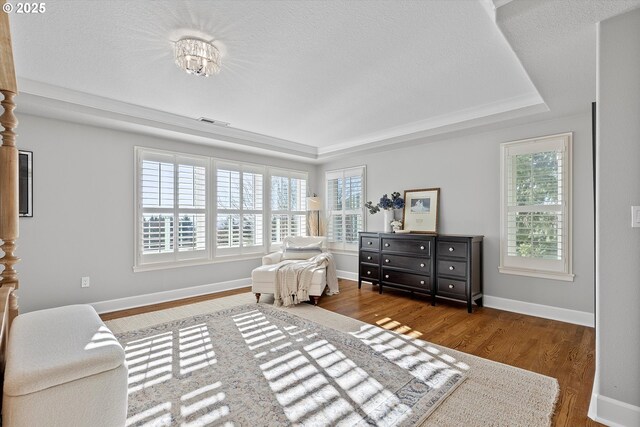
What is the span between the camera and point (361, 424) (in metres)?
1.75

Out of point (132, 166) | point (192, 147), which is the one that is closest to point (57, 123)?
point (132, 166)

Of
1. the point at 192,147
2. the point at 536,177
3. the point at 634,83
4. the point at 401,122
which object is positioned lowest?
the point at 536,177

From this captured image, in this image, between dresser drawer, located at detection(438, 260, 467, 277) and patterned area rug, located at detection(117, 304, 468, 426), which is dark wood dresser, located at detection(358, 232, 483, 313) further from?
patterned area rug, located at detection(117, 304, 468, 426)

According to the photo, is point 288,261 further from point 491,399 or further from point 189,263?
point 491,399

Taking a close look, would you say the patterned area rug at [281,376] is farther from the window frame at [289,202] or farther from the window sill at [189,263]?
the window frame at [289,202]

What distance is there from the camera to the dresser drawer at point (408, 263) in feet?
13.8

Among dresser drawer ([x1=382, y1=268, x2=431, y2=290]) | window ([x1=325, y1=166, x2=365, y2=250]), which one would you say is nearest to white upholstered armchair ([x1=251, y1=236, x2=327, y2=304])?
window ([x1=325, y1=166, x2=365, y2=250])

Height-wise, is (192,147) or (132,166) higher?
(192,147)

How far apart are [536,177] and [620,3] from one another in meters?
2.36

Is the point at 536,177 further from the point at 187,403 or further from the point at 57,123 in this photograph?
the point at 57,123

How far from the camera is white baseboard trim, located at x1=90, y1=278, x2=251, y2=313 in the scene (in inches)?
152

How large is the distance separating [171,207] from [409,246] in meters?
3.55

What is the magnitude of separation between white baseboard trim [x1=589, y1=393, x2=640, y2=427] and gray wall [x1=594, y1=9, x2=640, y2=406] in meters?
0.03

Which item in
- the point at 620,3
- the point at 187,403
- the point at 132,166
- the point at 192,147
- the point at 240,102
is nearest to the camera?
the point at 620,3
